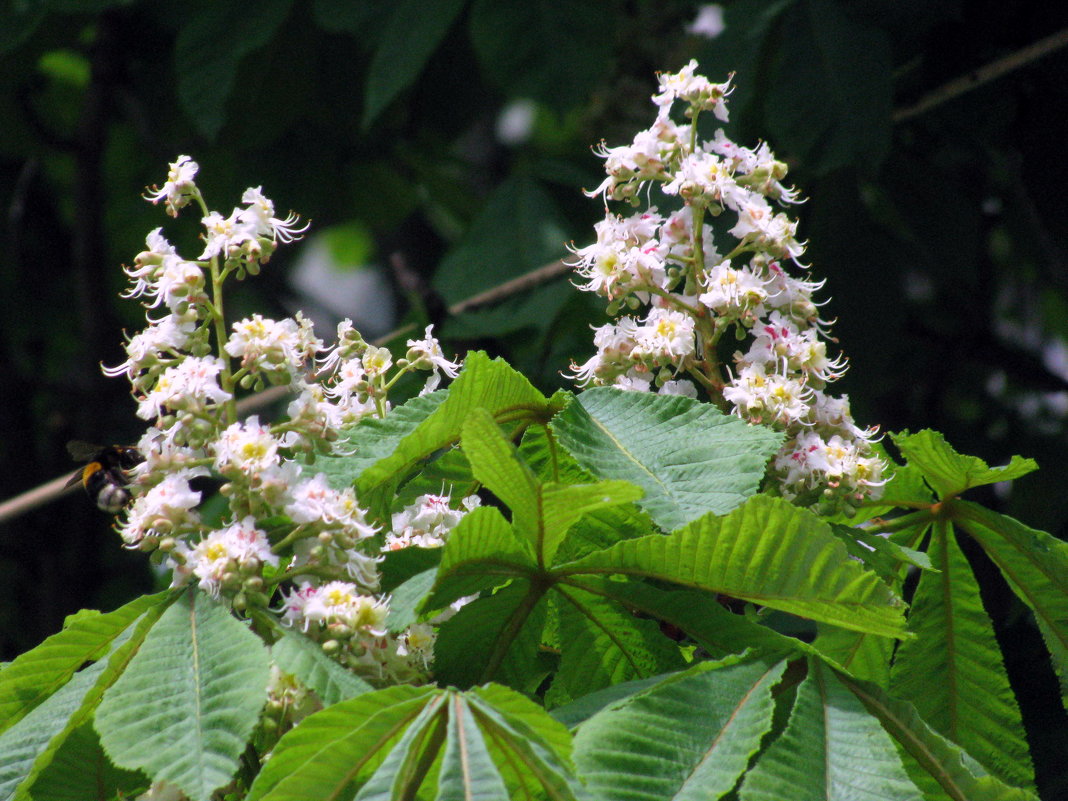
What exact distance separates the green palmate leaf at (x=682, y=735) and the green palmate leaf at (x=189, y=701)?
30 centimetres

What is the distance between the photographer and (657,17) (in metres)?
4.30

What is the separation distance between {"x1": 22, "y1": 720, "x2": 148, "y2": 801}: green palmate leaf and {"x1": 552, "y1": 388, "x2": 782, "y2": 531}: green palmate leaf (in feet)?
1.84

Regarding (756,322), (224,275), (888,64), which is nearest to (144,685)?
(224,275)

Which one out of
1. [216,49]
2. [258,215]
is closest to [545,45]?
[216,49]

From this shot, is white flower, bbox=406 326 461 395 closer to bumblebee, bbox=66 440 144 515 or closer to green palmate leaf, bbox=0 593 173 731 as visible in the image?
green palmate leaf, bbox=0 593 173 731

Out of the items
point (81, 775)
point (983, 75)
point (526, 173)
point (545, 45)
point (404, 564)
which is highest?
point (545, 45)

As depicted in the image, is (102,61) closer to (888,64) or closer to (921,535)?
(888,64)

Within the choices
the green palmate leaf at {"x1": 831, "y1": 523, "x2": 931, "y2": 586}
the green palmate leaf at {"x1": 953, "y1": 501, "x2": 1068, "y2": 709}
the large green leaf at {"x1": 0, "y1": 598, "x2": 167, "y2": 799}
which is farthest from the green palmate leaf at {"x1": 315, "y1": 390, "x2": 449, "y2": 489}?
the green palmate leaf at {"x1": 953, "y1": 501, "x2": 1068, "y2": 709}

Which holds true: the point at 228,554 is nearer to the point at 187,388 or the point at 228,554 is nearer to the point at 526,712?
the point at 187,388

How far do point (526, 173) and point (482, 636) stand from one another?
2.54m

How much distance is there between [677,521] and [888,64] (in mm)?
1717

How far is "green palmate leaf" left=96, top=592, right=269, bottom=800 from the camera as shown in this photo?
0.99 metres

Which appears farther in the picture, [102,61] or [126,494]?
[102,61]

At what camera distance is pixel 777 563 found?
3.70ft
